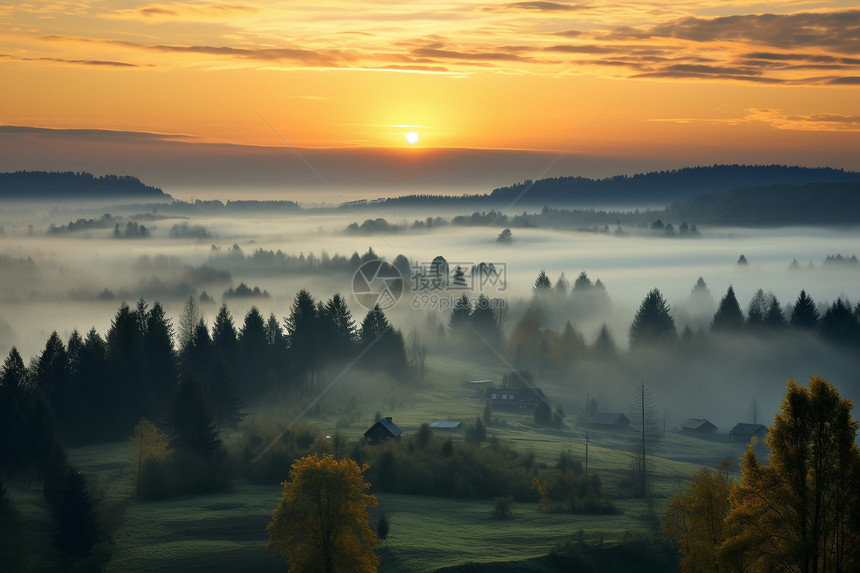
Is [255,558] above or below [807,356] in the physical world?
below

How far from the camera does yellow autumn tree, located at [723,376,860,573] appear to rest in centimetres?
3191

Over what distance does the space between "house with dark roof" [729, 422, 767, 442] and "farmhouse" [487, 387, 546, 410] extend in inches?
1029

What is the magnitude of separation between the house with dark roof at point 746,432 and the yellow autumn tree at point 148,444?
76.4 meters

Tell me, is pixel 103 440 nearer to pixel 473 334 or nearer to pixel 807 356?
pixel 473 334

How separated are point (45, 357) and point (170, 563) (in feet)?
164

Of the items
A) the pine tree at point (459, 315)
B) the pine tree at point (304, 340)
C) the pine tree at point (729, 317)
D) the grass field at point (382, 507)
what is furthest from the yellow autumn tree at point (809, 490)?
the pine tree at point (459, 315)

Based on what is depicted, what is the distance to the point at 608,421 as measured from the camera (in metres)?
128

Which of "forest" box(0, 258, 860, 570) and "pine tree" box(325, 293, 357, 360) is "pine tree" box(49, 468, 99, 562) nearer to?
"forest" box(0, 258, 860, 570)

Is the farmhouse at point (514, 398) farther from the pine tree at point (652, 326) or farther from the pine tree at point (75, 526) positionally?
the pine tree at point (75, 526)

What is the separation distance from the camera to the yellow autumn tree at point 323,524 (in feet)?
175

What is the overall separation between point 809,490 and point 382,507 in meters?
51.1

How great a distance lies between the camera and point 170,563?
62312mm

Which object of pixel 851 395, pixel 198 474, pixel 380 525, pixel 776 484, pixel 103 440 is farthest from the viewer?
pixel 851 395

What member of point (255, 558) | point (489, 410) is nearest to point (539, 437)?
point (489, 410)
